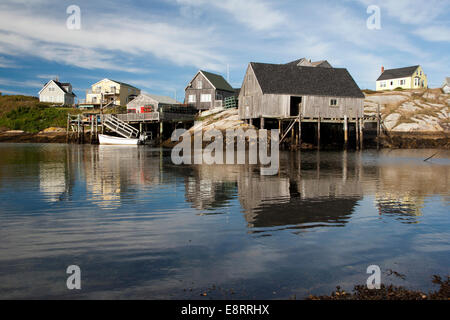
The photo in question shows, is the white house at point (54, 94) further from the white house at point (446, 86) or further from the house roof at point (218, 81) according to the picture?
the white house at point (446, 86)

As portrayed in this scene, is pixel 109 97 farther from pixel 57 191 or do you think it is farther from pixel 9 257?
pixel 9 257

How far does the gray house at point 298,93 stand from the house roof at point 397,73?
48433 millimetres

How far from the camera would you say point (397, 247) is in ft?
23.5

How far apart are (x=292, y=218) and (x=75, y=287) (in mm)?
5827

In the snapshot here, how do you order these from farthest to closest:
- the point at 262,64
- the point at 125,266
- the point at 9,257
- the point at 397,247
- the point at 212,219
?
the point at 262,64
the point at 212,219
the point at 397,247
the point at 9,257
the point at 125,266

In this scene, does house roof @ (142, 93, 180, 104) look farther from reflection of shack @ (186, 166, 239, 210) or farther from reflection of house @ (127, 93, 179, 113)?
reflection of shack @ (186, 166, 239, 210)

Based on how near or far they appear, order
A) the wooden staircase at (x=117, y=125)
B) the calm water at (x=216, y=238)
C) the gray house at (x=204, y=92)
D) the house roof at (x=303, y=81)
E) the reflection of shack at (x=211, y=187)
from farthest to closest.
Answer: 1. the gray house at (x=204, y=92)
2. the wooden staircase at (x=117, y=125)
3. the house roof at (x=303, y=81)
4. the reflection of shack at (x=211, y=187)
5. the calm water at (x=216, y=238)

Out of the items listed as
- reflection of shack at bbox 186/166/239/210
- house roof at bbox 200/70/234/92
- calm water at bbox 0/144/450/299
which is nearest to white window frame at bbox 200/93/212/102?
house roof at bbox 200/70/234/92

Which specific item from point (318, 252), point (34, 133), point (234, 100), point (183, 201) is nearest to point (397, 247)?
point (318, 252)

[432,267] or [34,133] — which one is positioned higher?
[34,133]

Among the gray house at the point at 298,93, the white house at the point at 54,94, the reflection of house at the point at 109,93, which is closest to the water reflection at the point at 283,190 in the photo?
the gray house at the point at 298,93

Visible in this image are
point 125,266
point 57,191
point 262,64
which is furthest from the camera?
point 262,64

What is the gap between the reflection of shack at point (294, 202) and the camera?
9.27 m
